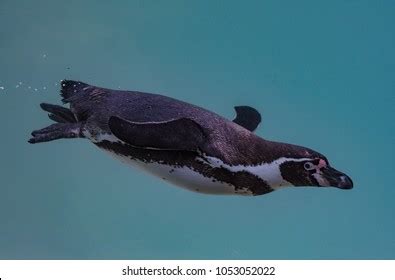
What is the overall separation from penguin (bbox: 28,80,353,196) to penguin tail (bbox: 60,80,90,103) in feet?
0.70

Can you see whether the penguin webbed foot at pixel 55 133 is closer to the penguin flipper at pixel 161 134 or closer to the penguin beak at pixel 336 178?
the penguin flipper at pixel 161 134

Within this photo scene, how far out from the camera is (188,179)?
48.6 inches

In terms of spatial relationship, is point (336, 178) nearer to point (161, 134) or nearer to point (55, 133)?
point (161, 134)

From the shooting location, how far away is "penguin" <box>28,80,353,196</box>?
1184mm

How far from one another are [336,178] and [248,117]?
1.33 ft

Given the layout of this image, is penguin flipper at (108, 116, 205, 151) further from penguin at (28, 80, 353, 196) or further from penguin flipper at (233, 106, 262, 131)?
penguin flipper at (233, 106, 262, 131)

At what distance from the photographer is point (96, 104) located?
138cm

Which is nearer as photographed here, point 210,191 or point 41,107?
point 210,191

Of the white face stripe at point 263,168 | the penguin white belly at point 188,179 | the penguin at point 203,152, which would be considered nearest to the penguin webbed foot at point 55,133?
the penguin at point 203,152

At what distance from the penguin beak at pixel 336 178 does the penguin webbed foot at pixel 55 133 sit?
0.65 meters

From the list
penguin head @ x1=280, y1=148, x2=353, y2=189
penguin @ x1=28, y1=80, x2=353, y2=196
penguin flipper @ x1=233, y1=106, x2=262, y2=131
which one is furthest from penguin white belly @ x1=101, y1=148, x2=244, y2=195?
penguin flipper @ x1=233, y1=106, x2=262, y2=131
